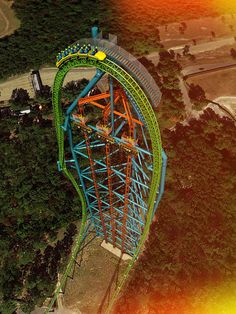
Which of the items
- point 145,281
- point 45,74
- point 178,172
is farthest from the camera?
point 45,74

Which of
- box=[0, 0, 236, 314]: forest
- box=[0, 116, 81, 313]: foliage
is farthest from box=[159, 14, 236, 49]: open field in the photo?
box=[0, 116, 81, 313]: foliage

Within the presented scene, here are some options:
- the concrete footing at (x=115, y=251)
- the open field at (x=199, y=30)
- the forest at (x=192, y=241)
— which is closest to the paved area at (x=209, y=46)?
the open field at (x=199, y=30)

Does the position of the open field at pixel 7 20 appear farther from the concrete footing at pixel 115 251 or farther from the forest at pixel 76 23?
the concrete footing at pixel 115 251

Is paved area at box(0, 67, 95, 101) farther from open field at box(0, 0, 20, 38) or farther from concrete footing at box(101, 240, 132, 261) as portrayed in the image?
concrete footing at box(101, 240, 132, 261)

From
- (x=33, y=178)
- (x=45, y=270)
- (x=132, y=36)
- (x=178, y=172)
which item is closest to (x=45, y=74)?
(x=132, y=36)

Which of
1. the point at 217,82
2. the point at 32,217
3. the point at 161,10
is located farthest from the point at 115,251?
the point at 161,10

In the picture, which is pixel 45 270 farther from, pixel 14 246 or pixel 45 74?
pixel 45 74
